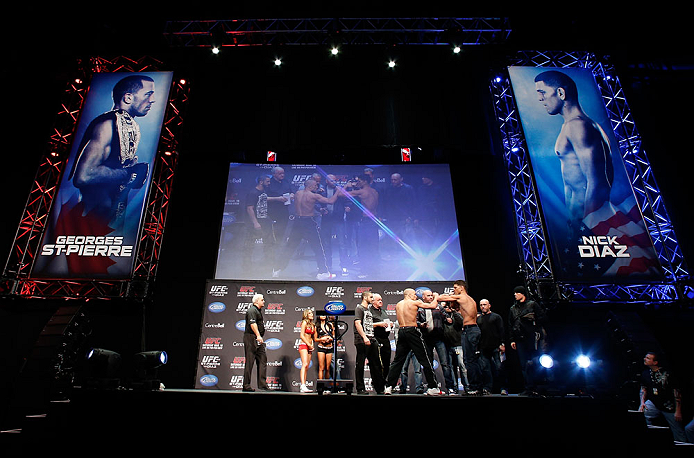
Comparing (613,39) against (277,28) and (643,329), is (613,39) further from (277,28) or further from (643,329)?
(277,28)

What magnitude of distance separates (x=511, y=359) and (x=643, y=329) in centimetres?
283

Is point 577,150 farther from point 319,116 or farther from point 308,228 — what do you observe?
point 308,228

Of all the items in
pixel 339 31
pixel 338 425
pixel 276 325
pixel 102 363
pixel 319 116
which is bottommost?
pixel 338 425

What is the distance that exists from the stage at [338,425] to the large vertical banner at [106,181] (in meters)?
4.34

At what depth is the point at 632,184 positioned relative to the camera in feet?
31.4

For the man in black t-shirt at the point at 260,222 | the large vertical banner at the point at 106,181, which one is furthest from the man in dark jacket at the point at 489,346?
the large vertical banner at the point at 106,181

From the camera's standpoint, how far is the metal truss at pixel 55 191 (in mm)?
8680

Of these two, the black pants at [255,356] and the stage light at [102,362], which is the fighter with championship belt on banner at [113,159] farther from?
the black pants at [255,356]

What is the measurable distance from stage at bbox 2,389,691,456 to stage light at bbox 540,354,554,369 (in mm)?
1151

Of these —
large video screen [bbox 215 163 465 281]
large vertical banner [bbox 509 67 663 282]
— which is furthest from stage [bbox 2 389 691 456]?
large video screen [bbox 215 163 465 281]

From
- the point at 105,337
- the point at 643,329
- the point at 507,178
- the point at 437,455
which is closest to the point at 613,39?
the point at 507,178

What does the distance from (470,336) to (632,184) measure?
624 cm

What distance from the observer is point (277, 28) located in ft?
34.4

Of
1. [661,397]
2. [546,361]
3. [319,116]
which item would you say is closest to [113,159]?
[319,116]
